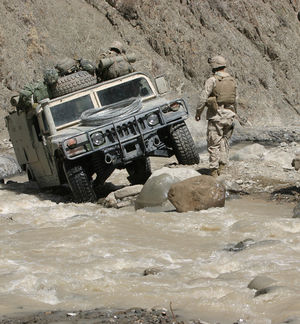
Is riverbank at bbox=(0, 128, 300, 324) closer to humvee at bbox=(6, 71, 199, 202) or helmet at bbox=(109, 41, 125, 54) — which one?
humvee at bbox=(6, 71, 199, 202)

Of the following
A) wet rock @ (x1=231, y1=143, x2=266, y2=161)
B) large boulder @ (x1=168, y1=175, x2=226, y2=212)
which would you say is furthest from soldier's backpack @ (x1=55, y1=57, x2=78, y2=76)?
large boulder @ (x1=168, y1=175, x2=226, y2=212)

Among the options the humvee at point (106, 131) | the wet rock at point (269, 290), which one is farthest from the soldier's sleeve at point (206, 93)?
the wet rock at point (269, 290)

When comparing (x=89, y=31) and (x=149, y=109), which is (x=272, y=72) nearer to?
(x=89, y=31)

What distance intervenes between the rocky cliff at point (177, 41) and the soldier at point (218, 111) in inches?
513

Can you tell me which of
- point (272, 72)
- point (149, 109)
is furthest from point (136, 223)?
point (272, 72)

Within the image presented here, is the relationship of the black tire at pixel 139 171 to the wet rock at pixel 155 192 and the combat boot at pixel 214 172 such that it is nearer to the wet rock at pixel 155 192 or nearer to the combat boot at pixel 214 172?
the combat boot at pixel 214 172

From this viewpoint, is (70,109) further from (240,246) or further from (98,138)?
(240,246)

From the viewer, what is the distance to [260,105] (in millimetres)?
26547

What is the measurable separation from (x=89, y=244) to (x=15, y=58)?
17.7 m

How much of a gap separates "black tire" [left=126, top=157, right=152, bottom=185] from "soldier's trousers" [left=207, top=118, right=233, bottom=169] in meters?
1.35

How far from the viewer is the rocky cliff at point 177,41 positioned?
80.9 feet

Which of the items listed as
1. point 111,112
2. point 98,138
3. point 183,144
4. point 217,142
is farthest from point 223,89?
point 98,138

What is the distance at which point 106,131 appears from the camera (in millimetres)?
10227

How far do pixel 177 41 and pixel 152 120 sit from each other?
672 inches
